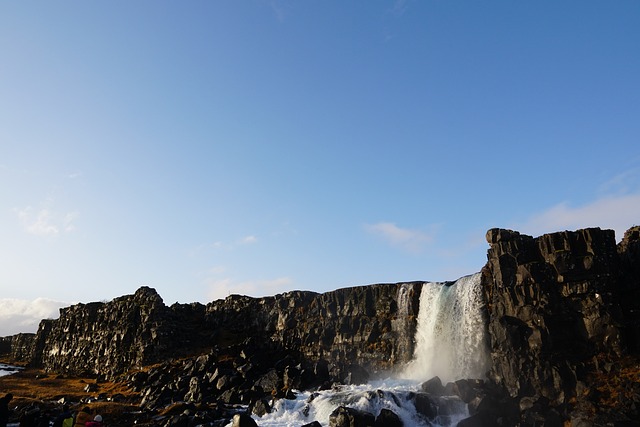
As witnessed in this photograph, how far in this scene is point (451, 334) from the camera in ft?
165

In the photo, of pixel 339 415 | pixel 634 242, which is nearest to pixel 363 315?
pixel 339 415

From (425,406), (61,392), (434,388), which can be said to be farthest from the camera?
(61,392)

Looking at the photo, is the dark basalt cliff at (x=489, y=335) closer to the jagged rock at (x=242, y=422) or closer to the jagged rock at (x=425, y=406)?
the jagged rock at (x=425, y=406)

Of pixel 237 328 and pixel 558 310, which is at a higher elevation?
pixel 237 328

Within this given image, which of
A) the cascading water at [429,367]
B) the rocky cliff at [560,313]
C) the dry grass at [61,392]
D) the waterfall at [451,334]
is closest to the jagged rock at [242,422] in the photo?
the cascading water at [429,367]

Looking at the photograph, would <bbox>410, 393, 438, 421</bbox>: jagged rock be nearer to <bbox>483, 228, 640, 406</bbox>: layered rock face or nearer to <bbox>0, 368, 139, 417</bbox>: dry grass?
<bbox>483, 228, 640, 406</bbox>: layered rock face

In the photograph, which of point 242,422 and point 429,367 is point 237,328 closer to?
point 429,367

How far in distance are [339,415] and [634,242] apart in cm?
3560

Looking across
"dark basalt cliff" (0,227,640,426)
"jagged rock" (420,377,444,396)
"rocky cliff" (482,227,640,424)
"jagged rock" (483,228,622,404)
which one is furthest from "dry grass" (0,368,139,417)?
"rocky cliff" (482,227,640,424)

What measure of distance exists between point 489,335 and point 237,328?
4860 cm

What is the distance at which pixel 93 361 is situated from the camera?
292ft

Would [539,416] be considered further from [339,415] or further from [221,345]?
[221,345]

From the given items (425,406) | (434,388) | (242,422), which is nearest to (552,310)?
(434,388)

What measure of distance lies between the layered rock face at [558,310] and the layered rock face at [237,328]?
15.7m
